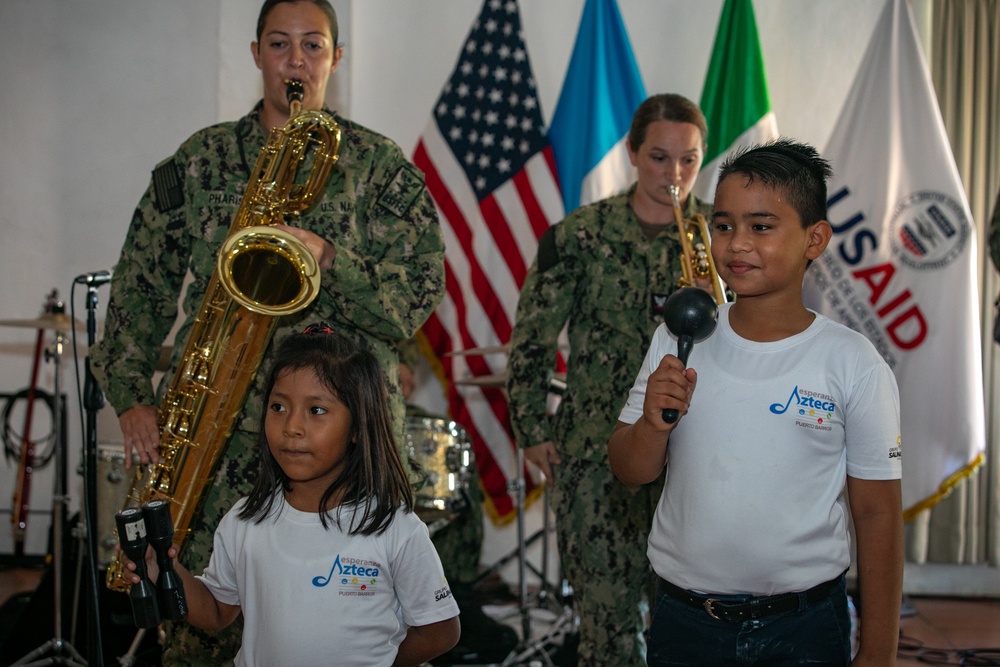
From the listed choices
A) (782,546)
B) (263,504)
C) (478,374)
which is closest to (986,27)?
(478,374)

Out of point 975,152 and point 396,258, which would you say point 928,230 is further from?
point 396,258

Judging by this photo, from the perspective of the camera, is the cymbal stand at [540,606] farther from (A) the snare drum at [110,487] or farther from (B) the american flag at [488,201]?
(A) the snare drum at [110,487]

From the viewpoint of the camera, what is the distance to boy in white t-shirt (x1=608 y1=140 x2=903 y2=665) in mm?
1985

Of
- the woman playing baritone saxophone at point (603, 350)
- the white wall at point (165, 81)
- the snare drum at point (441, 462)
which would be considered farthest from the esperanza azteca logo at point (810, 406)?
the white wall at point (165, 81)

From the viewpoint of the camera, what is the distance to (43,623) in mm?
4652

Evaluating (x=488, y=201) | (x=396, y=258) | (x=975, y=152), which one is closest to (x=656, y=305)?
(x=396, y=258)

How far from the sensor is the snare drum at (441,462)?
463cm

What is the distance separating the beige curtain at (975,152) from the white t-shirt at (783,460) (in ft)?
13.8

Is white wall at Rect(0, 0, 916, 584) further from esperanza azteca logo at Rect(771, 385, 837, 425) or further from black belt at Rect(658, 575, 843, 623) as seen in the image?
esperanza azteca logo at Rect(771, 385, 837, 425)

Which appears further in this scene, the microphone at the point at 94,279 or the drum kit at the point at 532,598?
the drum kit at the point at 532,598

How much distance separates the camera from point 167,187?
2887 mm

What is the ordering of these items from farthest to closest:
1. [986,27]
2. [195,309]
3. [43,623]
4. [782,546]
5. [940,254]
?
1. [986,27]
2. [940,254]
3. [43,623]
4. [195,309]
5. [782,546]

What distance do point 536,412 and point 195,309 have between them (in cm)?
122

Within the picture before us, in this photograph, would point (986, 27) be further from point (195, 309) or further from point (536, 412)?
point (195, 309)
